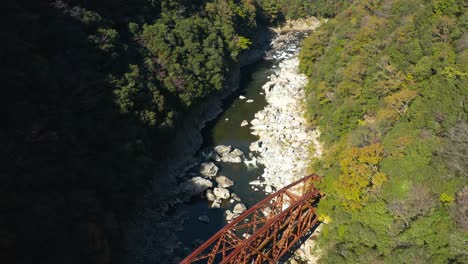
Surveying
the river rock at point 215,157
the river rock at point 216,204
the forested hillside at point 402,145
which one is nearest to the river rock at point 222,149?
the river rock at point 215,157

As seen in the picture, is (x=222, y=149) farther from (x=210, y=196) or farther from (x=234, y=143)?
(x=210, y=196)

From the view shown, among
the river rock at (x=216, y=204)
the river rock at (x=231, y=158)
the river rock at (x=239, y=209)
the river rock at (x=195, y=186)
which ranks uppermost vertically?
the river rock at (x=195, y=186)

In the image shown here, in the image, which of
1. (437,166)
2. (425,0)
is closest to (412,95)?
(437,166)

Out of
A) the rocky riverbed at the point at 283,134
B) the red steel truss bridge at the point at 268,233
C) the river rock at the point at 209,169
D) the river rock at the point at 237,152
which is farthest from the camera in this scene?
the river rock at the point at 237,152

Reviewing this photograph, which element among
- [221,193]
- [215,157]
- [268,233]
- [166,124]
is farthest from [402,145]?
[166,124]

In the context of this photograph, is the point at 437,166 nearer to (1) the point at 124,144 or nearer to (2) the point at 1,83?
(1) the point at 124,144

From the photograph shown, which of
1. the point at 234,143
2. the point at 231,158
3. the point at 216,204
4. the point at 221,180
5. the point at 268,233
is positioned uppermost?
the point at 268,233

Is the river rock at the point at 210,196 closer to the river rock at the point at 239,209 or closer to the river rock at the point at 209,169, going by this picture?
the river rock at the point at 239,209

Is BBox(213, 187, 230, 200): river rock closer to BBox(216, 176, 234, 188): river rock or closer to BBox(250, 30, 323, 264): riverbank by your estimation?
BBox(216, 176, 234, 188): river rock
